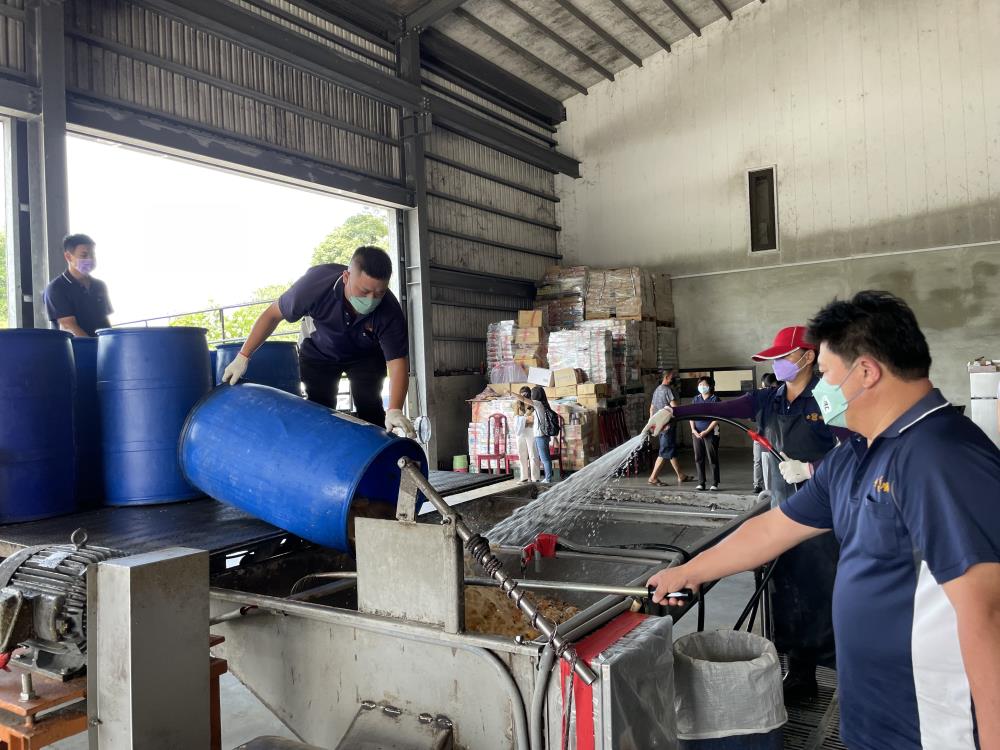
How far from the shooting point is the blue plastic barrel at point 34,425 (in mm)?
2465

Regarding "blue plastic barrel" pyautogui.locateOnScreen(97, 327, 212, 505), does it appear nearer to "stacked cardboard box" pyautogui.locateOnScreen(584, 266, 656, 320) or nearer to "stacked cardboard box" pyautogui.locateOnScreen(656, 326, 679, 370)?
"stacked cardboard box" pyautogui.locateOnScreen(584, 266, 656, 320)

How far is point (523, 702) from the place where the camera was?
146 cm

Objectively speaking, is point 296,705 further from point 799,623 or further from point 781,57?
point 781,57

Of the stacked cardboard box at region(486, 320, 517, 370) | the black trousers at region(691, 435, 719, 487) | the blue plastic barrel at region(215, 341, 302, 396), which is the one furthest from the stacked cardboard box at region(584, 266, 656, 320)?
the blue plastic barrel at region(215, 341, 302, 396)

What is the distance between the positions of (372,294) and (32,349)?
47.8 inches

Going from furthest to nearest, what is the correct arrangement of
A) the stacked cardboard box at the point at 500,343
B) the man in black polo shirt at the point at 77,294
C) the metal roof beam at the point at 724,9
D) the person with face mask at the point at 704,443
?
1. the metal roof beam at the point at 724,9
2. the stacked cardboard box at the point at 500,343
3. the person with face mask at the point at 704,443
4. the man in black polo shirt at the point at 77,294

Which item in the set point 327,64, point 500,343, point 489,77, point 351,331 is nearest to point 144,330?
point 351,331

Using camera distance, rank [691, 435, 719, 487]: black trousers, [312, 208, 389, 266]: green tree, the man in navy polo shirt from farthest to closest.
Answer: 1. [312, 208, 389, 266]: green tree
2. [691, 435, 719, 487]: black trousers
3. the man in navy polo shirt

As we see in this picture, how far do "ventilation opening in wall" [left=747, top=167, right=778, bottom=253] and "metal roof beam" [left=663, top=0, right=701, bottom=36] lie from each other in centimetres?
249

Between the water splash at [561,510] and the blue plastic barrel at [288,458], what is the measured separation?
562 mm

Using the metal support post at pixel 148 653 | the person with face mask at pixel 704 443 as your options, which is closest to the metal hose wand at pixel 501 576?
the metal support post at pixel 148 653

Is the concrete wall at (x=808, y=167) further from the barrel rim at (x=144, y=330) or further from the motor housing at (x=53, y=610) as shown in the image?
the motor housing at (x=53, y=610)

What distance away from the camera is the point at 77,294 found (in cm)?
405

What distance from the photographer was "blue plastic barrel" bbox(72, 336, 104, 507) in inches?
110
